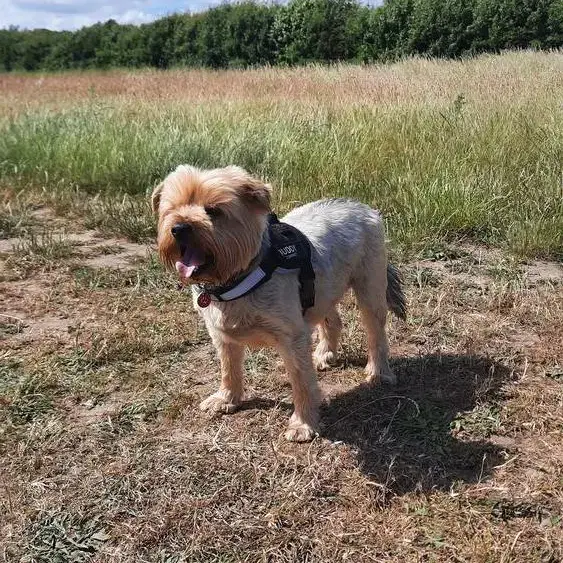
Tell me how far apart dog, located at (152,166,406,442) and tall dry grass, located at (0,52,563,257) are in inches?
78.2

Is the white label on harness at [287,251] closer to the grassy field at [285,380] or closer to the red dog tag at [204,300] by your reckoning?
the red dog tag at [204,300]

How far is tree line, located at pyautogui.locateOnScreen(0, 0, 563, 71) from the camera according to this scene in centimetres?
2355

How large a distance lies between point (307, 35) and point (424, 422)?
27.0 metres

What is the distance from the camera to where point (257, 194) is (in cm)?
290

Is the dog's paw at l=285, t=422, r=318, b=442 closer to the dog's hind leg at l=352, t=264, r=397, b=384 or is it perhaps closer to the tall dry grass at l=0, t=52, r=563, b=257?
the dog's hind leg at l=352, t=264, r=397, b=384

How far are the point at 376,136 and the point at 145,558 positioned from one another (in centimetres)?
598

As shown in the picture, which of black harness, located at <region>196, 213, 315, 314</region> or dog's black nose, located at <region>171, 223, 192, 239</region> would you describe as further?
black harness, located at <region>196, 213, 315, 314</region>

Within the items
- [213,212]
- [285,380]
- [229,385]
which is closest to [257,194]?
[213,212]

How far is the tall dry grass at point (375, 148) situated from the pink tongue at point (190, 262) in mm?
3045

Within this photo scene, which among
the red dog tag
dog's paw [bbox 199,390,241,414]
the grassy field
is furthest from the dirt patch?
the red dog tag

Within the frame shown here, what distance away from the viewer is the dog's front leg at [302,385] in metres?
3.12

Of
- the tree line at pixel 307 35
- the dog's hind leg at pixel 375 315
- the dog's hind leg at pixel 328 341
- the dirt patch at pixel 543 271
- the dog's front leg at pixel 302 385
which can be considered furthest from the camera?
the tree line at pixel 307 35

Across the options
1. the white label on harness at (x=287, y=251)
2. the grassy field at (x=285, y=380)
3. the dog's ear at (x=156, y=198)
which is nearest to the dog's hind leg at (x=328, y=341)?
the grassy field at (x=285, y=380)

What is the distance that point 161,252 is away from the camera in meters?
2.89
